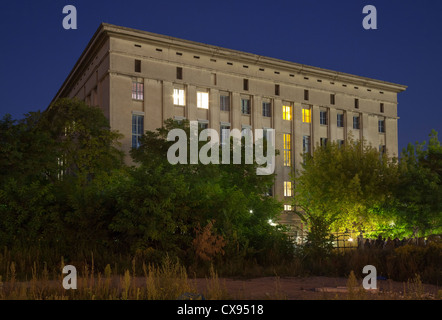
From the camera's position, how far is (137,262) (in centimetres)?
1345

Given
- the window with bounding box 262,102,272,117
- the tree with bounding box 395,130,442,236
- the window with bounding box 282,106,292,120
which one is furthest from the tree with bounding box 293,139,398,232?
the window with bounding box 282,106,292,120

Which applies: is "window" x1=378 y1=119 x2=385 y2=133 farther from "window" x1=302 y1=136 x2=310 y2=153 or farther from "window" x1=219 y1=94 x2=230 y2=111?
"window" x1=219 y1=94 x2=230 y2=111

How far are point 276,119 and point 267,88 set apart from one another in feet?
12.1

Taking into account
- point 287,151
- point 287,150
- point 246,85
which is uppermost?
point 246,85

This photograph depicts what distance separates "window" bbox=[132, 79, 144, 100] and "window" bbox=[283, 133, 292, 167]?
60.4 ft

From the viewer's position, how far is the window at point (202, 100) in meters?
49.2

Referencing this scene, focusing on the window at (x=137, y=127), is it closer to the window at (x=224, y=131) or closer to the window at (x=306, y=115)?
the window at (x=224, y=131)

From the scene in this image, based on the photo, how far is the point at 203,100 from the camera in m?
49.6

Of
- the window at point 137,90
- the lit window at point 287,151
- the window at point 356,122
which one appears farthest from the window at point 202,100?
the window at point 356,122

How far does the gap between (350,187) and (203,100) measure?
20.9 m

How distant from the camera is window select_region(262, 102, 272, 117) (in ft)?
179

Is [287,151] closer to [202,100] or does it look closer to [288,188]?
[288,188]

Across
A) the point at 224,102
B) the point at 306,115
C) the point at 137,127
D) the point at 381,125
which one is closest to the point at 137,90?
the point at 137,127

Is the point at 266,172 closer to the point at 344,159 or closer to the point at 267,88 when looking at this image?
the point at 344,159
